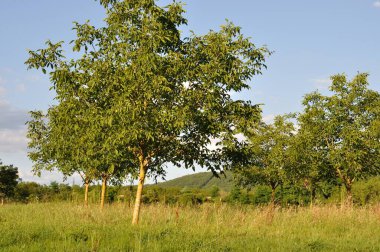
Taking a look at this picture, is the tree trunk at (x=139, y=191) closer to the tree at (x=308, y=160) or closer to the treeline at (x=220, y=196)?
the tree at (x=308, y=160)

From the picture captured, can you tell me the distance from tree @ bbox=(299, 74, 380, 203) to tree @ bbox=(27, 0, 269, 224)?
1562 cm

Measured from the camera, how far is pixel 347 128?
27.2 meters

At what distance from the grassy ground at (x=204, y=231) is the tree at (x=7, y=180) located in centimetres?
2589

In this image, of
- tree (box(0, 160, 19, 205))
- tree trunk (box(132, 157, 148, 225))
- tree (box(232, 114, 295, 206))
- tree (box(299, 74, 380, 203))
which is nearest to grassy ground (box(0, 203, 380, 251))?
tree trunk (box(132, 157, 148, 225))

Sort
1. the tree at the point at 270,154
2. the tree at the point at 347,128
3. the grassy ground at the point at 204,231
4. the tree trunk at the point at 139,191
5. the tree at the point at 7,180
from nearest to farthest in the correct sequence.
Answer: the grassy ground at the point at 204,231 < the tree trunk at the point at 139,191 < the tree at the point at 347,128 < the tree at the point at 270,154 < the tree at the point at 7,180

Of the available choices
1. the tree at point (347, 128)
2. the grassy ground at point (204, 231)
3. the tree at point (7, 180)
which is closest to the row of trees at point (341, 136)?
the tree at point (347, 128)

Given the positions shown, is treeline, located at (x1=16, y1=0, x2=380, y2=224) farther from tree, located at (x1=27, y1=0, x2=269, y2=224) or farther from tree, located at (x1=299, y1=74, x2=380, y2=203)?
tree, located at (x1=299, y1=74, x2=380, y2=203)

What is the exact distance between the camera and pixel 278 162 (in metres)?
35.2

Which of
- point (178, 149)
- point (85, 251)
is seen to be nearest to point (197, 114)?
point (178, 149)

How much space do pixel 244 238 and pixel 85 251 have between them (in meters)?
4.99

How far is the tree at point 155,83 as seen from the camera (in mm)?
12148

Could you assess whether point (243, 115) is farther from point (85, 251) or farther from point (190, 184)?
point (190, 184)

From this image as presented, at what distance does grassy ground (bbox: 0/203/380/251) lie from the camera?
32.6ft

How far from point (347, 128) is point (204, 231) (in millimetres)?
18170
